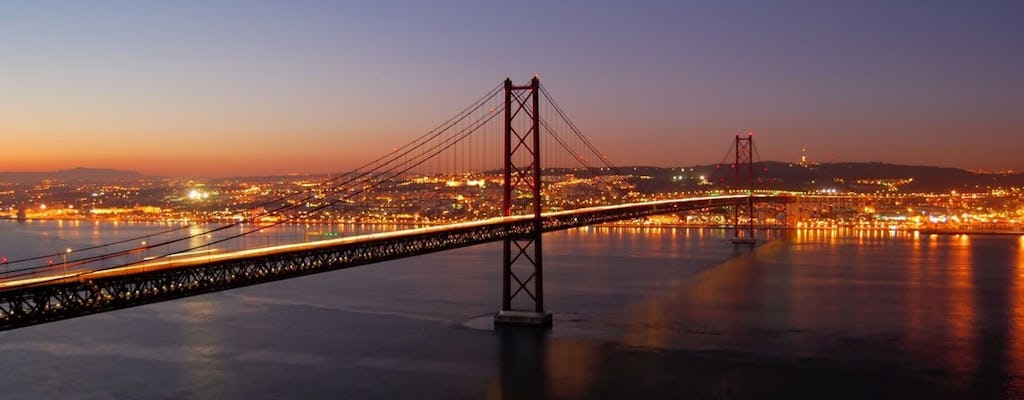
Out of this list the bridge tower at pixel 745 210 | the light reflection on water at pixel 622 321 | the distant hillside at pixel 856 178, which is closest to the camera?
the light reflection on water at pixel 622 321

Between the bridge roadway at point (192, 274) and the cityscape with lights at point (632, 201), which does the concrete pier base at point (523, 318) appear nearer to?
the bridge roadway at point (192, 274)

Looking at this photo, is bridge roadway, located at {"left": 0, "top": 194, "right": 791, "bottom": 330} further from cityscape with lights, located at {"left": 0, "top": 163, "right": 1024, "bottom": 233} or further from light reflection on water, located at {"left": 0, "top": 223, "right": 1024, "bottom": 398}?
cityscape with lights, located at {"left": 0, "top": 163, "right": 1024, "bottom": 233}

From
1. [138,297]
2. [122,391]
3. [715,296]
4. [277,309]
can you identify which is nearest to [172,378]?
[122,391]

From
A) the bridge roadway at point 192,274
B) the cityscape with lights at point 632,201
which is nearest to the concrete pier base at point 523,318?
the bridge roadway at point 192,274

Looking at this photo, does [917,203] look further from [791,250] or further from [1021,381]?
[1021,381]

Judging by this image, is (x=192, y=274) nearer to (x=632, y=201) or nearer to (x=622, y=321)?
(x=622, y=321)

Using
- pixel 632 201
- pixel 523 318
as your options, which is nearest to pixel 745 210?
pixel 632 201
